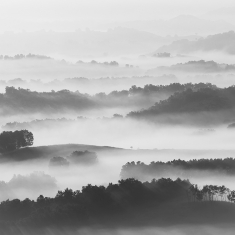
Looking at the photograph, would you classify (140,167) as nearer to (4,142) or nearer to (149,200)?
(149,200)

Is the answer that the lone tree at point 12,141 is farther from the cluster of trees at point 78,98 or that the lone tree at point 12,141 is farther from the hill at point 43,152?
the cluster of trees at point 78,98

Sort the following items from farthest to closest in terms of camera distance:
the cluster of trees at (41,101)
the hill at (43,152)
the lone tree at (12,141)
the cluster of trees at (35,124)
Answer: the cluster of trees at (41,101)
the cluster of trees at (35,124)
the lone tree at (12,141)
the hill at (43,152)

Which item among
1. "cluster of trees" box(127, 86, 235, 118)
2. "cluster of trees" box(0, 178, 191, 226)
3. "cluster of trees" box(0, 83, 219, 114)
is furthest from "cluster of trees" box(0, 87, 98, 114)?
"cluster of trees" box(0, 178, 191, 226)

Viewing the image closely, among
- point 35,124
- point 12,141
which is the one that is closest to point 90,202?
point 12,141

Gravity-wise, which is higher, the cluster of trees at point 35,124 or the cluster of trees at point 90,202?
the cluster of trees at point 35,124

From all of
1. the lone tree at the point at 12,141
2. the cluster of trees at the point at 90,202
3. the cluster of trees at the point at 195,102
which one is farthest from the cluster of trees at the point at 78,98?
the cluster of trees at the point at 90,202

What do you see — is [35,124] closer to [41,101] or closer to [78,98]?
[41,101]
